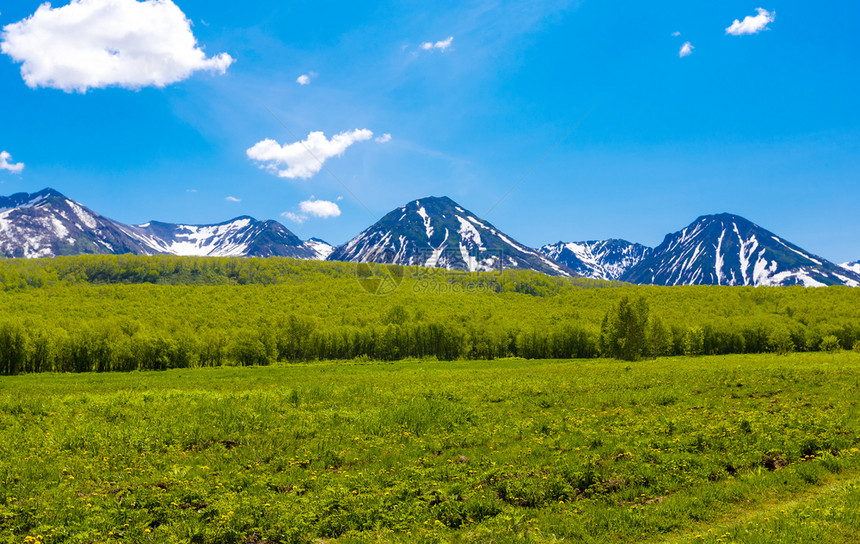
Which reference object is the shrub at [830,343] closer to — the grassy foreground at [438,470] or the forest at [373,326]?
the forest at [373,326]

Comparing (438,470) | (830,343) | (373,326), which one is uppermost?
(438,470)

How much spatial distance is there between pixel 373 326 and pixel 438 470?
11433cm

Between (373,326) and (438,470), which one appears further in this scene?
(373,326)

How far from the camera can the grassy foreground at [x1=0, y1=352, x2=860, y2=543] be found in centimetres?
977

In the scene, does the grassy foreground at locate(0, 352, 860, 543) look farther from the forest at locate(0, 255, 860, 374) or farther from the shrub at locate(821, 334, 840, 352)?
the shrub at locate(821, 334, 840, 352)

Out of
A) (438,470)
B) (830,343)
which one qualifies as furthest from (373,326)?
(438,470)

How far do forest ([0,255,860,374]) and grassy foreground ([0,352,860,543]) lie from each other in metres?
64.1

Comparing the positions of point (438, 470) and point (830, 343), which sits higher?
point (438, 470)

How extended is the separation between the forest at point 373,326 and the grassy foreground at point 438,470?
210ft

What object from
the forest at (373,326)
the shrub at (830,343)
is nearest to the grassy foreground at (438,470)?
the forest at (373,326)

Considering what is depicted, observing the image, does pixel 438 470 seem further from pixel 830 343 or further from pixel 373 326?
pixel 830 343

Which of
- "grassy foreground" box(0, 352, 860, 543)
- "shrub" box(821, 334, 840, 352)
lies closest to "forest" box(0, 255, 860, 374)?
A: "shrub" box(821, 334, 840, 352)

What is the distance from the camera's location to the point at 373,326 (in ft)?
413

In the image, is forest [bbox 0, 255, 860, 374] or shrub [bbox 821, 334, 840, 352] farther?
shrub [bbox 821, 334, 840, 352]
